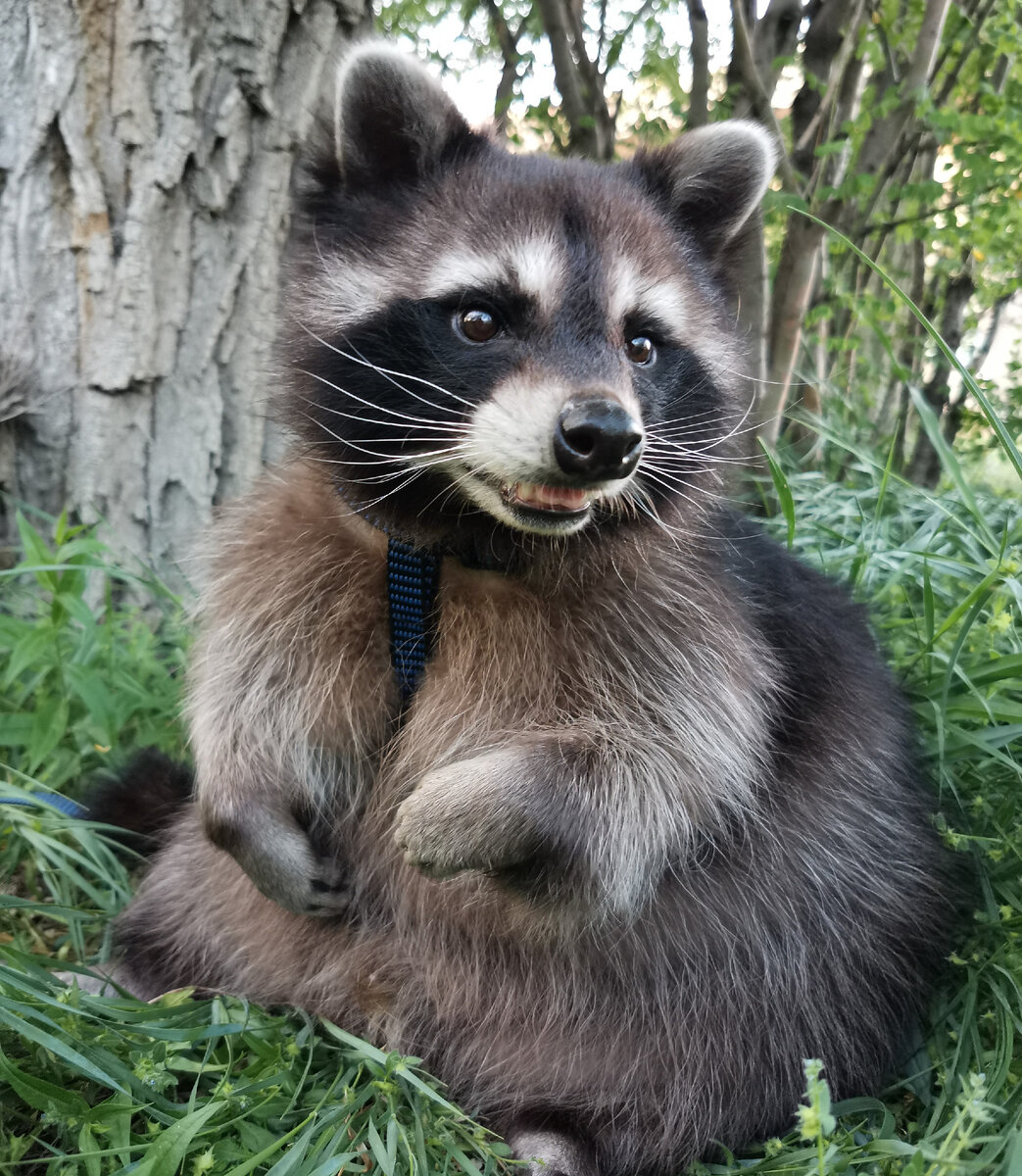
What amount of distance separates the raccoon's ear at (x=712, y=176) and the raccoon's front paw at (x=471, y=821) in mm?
1283

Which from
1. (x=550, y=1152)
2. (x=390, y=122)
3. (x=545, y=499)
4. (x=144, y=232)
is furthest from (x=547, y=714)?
(x=144, y=232)

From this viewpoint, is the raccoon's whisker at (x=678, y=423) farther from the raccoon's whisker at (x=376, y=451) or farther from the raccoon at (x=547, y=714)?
the raccoon's whisker at (x=376, y=451)

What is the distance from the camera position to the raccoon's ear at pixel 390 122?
6.23 feet

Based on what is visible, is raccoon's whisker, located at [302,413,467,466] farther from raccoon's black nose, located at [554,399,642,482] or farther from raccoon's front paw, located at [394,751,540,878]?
raccoon's front paw, located at [394,751,540,878]

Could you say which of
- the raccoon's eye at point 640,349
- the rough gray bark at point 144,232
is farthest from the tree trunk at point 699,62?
the raccoon's eye at point 640,349

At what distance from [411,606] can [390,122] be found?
0.96 meters

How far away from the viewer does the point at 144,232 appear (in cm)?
312

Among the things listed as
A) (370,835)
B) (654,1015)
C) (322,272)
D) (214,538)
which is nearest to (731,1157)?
(654,1015)

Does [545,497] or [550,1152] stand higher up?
[545,497]

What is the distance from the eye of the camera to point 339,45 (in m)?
3.39

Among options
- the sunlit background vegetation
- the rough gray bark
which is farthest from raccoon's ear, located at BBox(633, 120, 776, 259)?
the rough gray bark

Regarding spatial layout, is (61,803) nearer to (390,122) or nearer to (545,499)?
(545,499)

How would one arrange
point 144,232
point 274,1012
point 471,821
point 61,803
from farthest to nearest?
1. point 144,232
2. point 61,803
3. point 274,1012
4. point 471,821

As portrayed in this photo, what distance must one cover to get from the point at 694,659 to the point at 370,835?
766 millimetres
